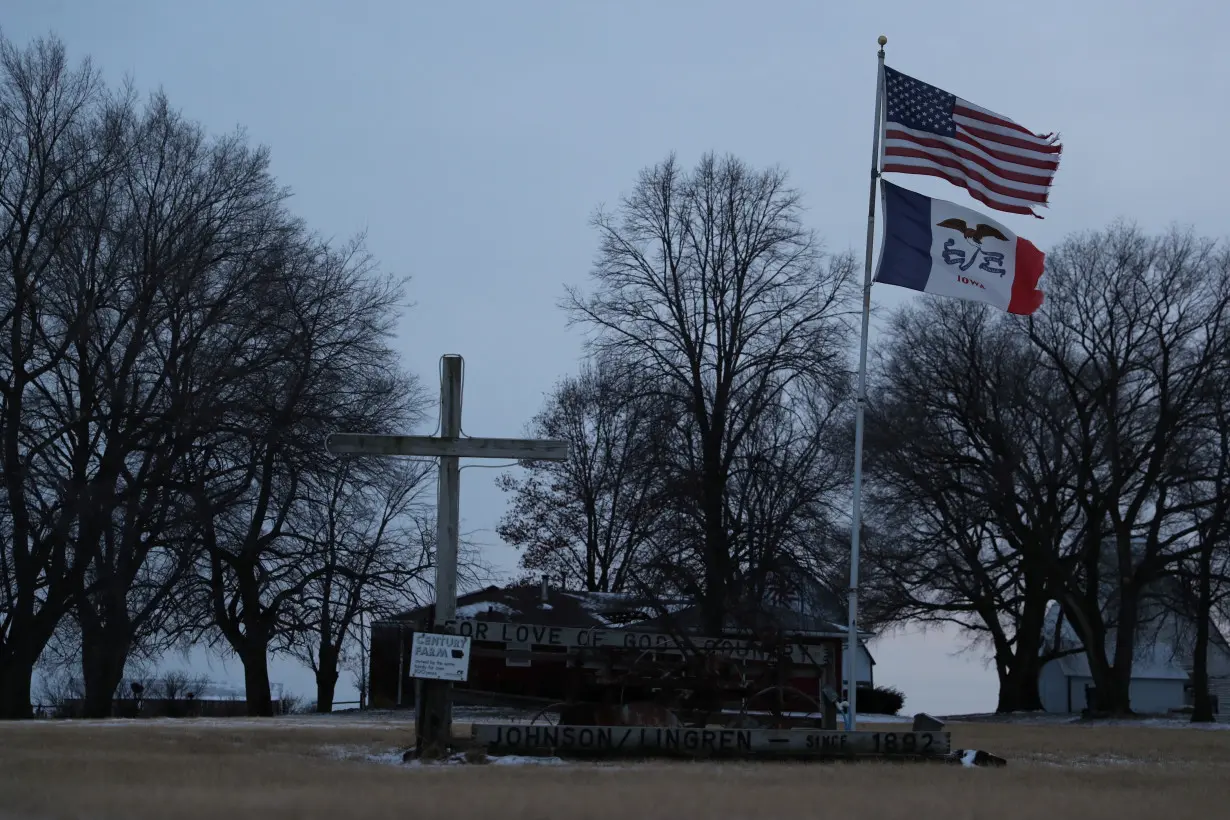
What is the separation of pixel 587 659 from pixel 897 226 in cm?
714

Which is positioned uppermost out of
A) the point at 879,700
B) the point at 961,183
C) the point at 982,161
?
the point at 982,161

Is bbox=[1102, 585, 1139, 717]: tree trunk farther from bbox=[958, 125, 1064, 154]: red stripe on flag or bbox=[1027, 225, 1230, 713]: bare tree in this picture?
bbox=[958, 125, 1064, 154]: red stripe on flag

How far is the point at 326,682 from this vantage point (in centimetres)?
4456

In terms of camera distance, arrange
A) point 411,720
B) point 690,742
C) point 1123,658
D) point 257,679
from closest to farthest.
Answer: point 690,742, point 411,720, point 257,679, point 1123,658

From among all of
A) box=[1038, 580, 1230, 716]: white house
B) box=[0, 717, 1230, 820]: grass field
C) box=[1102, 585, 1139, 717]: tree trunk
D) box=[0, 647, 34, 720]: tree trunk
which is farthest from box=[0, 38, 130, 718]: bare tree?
box=[1038, 580, 1230, 716]: white house

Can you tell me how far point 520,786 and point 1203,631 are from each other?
122ft

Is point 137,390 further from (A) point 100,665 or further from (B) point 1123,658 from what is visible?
(B) point 1123,658

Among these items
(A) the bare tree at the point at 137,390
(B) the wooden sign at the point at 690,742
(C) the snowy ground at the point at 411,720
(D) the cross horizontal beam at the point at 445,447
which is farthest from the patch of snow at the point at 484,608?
(B) the wooden sign at the point at 690,742

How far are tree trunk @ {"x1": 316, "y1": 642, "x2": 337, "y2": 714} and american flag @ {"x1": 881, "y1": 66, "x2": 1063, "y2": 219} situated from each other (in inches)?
1126

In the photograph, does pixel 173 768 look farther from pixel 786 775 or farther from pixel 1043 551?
pixel 1043 551

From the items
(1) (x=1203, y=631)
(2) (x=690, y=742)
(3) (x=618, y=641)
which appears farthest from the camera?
(1) (x=1203, y=631)

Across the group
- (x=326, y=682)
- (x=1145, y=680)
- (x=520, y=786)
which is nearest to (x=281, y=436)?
(x=326, y=682)

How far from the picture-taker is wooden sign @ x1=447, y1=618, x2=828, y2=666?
47.2 feet

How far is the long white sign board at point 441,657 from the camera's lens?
44.8 feet
